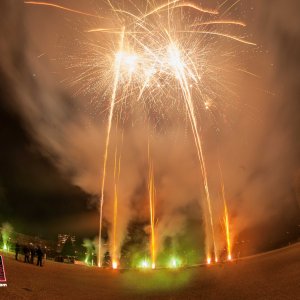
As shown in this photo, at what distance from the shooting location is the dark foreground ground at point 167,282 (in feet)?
59.3

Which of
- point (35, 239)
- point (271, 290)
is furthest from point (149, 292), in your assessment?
point (35, 239)

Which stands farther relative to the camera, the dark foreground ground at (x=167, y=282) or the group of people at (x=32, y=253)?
the group of people at (x=32, y=253)

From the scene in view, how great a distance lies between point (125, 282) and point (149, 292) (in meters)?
3.27

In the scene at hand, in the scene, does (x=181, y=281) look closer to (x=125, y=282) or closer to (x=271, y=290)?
(x=125, y=282)

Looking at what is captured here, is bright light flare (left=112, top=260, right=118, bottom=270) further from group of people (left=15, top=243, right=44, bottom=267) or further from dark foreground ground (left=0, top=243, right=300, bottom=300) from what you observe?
group of people (left=15, top=243, right=44, bottom=267)

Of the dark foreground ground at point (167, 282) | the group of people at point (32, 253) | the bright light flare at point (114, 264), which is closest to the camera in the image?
the dark foreground ground at point (167, 282)

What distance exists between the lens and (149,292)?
69.3ft

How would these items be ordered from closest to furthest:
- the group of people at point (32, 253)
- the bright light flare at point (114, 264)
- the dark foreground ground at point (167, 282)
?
the dark foreground ground at point (167, 282) < the group of people at point (32, 253) < the bright light flare at point (114, 264)

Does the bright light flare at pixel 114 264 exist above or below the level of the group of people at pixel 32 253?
above

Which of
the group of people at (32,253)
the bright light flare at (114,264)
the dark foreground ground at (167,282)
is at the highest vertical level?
the bright light flare at (114,264)

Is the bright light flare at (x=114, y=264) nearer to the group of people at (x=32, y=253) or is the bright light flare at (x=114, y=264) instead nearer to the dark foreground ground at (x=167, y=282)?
the dark foreground ground at (x=167, y=282)

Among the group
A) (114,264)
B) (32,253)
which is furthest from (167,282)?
(114,264)

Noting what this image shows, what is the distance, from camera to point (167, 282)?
2388 cm

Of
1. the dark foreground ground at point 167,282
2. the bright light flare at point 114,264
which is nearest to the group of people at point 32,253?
the dark foreground ground at point 167,282
